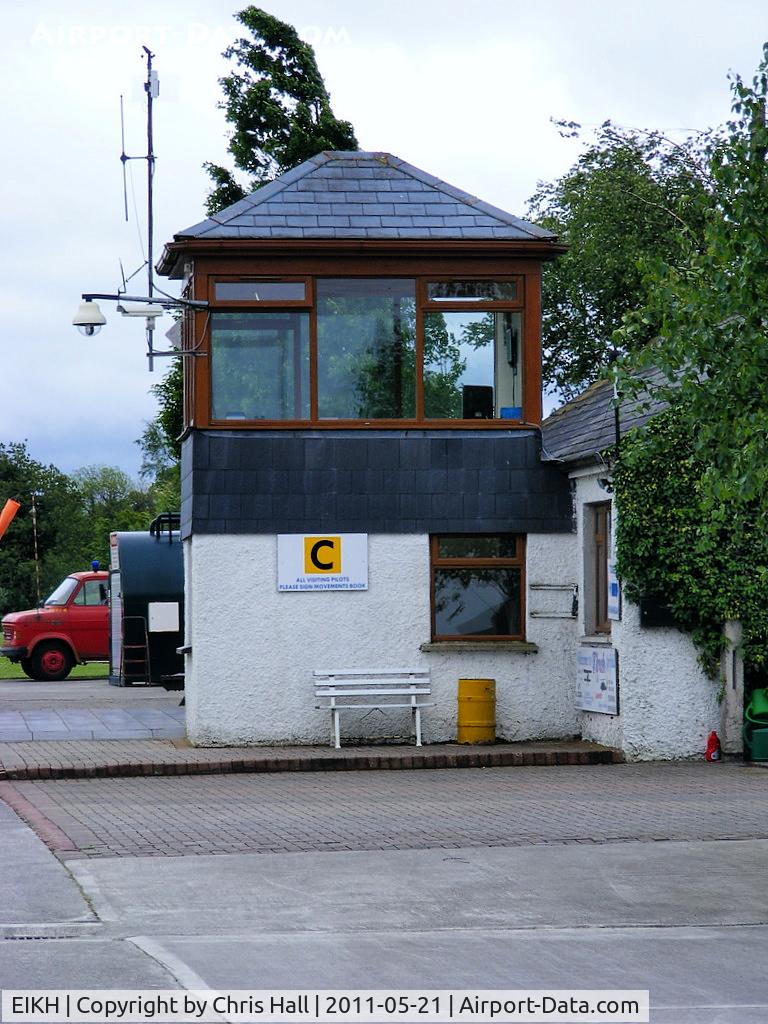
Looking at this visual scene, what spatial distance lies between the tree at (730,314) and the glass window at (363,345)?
7.21 metres

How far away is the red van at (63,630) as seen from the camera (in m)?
35.6

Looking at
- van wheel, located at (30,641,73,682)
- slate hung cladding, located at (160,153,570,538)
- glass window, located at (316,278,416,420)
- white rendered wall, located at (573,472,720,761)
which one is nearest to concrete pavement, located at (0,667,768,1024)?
white rendered wall, located at (573,472,720,761)

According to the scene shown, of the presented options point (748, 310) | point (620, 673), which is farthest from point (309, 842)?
point (620, 673)

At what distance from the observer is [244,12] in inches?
1457

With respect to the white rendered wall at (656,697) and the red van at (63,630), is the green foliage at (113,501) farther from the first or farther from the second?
the white rendered wall at (656,697)

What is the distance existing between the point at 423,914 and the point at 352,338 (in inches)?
419

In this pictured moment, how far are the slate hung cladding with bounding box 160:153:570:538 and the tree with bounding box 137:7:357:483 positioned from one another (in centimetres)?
1623

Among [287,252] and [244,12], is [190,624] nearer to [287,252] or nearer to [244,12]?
[287,252]

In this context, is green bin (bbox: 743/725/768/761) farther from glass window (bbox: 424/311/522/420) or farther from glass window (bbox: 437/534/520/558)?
glass window (bbox: 424/311/522/420)

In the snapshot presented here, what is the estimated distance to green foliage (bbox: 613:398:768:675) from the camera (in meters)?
18.0

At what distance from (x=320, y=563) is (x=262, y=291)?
3.14 meters

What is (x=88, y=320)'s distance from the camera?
18.6m
